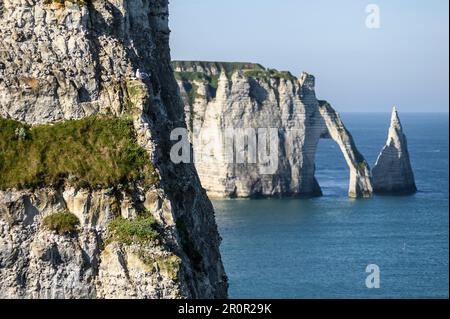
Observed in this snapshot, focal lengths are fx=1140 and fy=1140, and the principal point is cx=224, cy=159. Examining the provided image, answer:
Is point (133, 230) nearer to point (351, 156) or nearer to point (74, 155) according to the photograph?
point (74, 155)

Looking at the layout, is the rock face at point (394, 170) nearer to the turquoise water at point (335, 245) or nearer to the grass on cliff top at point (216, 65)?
the turquoise water at point (335, 245)

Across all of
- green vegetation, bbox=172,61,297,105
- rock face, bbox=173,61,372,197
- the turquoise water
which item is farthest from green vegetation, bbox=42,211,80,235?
green vegetation, bbox=172,61,297,105

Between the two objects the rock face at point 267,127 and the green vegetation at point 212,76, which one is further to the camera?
the green vegetation at point 212,76

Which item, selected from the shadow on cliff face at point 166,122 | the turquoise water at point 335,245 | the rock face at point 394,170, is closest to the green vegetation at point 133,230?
the shadow on cliff face at point 166,122

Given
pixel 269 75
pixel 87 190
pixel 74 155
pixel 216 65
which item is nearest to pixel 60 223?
pixel 87 190

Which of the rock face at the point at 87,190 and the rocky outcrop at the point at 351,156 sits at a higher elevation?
the rock face at the point at 87,190
